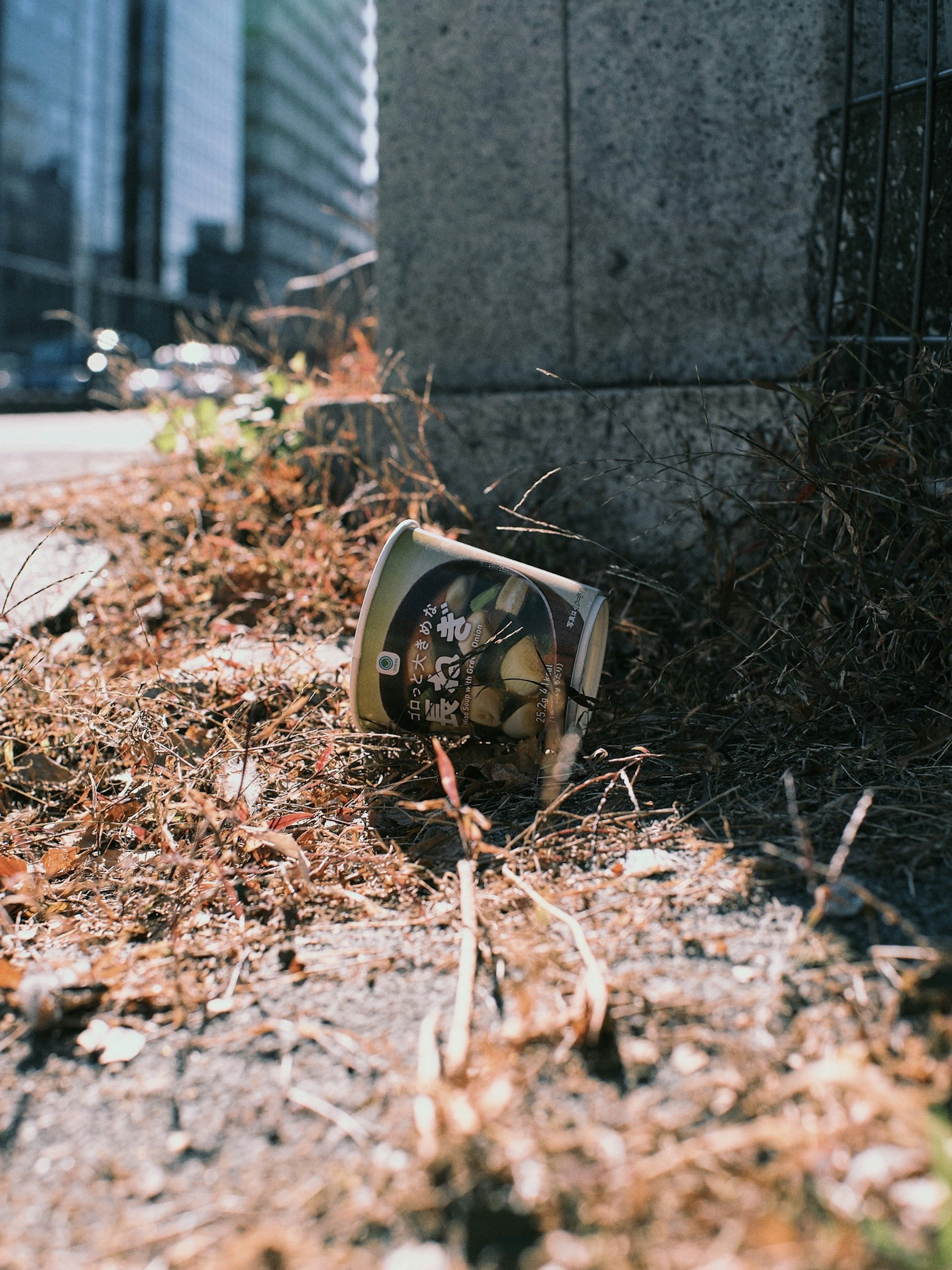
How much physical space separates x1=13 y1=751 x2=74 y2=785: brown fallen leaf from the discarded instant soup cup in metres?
0.61

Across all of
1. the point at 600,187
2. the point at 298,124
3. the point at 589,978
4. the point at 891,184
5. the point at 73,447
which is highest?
the point at 298,124

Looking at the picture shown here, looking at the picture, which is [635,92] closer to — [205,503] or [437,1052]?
[205,503]

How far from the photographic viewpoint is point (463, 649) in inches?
70.2

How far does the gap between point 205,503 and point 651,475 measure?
1.62m

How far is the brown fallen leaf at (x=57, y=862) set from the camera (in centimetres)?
167

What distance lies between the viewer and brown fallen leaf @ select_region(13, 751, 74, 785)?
1.98 m

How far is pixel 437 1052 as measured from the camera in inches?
42.4

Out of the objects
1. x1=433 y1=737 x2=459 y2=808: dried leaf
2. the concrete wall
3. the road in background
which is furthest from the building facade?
x1=433 y1=737 x2=459 y2=808: dried leaf

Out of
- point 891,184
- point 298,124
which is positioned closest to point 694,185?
point 891,184

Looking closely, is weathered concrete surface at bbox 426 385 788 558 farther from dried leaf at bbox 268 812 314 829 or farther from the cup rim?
dried leaf at bbox 268 812 314 829

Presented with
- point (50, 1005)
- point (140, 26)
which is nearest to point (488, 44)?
point (50, 1005)

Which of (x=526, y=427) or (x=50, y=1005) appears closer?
(x=50, y=1005)

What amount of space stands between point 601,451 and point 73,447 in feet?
16.4

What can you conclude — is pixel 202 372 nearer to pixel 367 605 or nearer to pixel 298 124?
pixel 367 605
